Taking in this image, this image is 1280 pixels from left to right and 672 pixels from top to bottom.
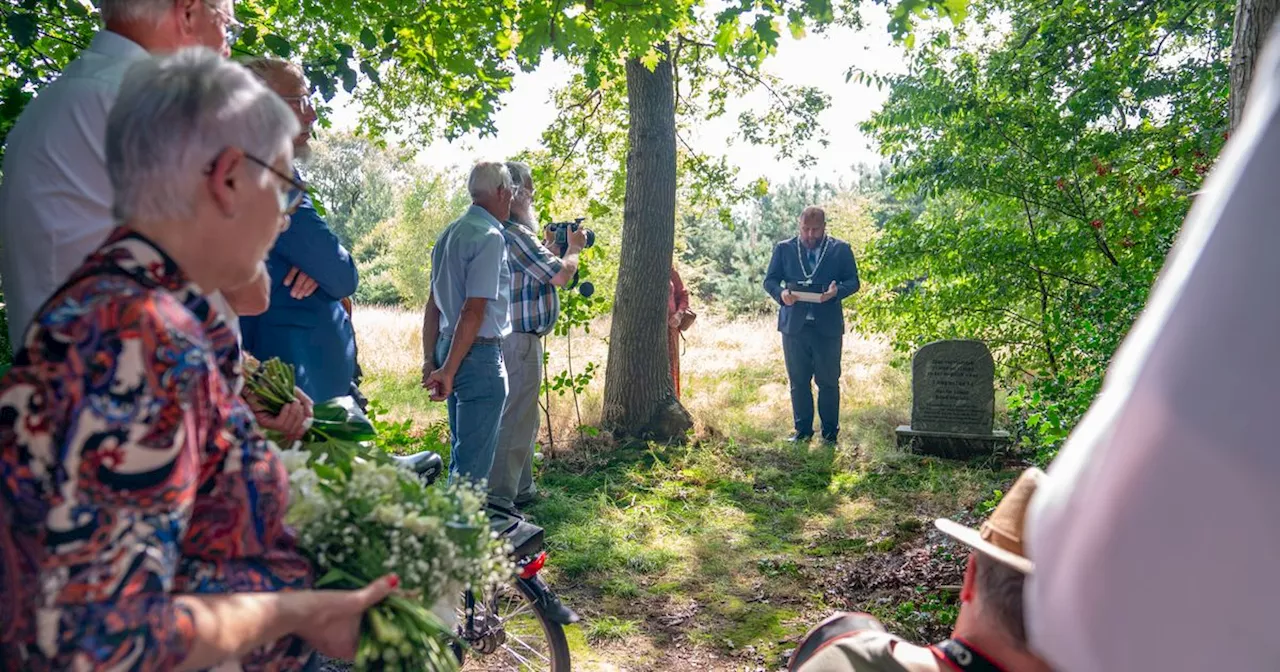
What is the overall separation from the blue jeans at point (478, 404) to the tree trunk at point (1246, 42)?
365 cm

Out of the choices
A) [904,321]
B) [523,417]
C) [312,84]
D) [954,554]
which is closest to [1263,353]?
[954,554]

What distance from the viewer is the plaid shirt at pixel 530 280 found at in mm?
5441

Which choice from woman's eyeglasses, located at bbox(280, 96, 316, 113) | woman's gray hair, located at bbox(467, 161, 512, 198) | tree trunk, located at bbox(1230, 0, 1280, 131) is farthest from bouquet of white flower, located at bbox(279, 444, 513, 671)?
tree trunk, located at bbox(1230, 0, 1280, 131)

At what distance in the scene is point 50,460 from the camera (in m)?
1.14

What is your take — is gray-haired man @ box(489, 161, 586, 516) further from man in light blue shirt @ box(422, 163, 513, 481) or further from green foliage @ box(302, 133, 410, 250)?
green foliage @ box(302, 133, 410, 250)

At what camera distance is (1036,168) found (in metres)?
7.69

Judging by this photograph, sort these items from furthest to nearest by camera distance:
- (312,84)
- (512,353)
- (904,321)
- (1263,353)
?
(904,321) < (512,353) < (312,84) < (1263,353)

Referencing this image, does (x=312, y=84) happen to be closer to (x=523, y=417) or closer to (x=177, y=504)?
(x=523, y=417)

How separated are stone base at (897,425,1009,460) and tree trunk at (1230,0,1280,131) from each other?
15.2 ft

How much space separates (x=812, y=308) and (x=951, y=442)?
1763 millimetres

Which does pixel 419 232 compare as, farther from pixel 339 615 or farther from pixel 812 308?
pixel 339 615

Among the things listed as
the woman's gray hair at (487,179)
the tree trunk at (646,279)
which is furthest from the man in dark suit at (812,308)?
the woman's gray hair at (487,179)

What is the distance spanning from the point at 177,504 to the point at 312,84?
165 inches

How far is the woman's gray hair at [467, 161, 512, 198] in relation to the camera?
192 inches
